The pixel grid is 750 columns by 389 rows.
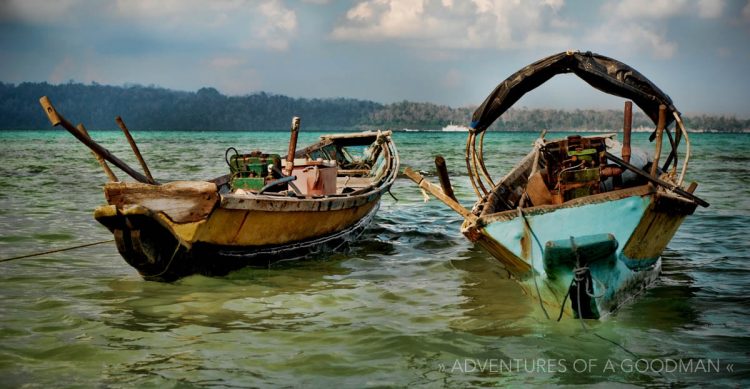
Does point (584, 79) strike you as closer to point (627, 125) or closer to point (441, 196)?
point (627, 125)

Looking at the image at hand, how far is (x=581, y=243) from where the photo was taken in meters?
6.66

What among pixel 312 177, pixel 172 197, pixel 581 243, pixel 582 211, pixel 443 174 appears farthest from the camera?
pixel 312 177

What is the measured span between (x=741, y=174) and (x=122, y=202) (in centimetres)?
2879

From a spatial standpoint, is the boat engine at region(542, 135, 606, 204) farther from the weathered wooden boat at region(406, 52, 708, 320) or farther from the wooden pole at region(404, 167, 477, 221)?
the wooden pole at region(404, 167, 477, 221)

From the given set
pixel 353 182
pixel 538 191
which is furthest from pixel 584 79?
pixel 353 182

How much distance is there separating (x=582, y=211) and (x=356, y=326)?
2.71 meters

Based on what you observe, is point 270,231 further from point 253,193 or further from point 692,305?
point 692,305

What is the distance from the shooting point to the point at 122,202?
825 centimetres

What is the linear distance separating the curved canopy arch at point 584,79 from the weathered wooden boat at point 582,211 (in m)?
0.01

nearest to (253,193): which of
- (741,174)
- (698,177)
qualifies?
(698,177)

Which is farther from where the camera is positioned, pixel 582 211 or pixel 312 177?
pixel 312 177

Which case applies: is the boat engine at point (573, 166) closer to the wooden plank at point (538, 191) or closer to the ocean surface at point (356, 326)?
the wooden plank at point (538, 191)

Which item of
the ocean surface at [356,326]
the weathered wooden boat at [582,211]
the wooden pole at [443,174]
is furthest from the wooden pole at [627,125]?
the wooden pole at [443,174]

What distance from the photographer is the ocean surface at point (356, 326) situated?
20.0 feet
